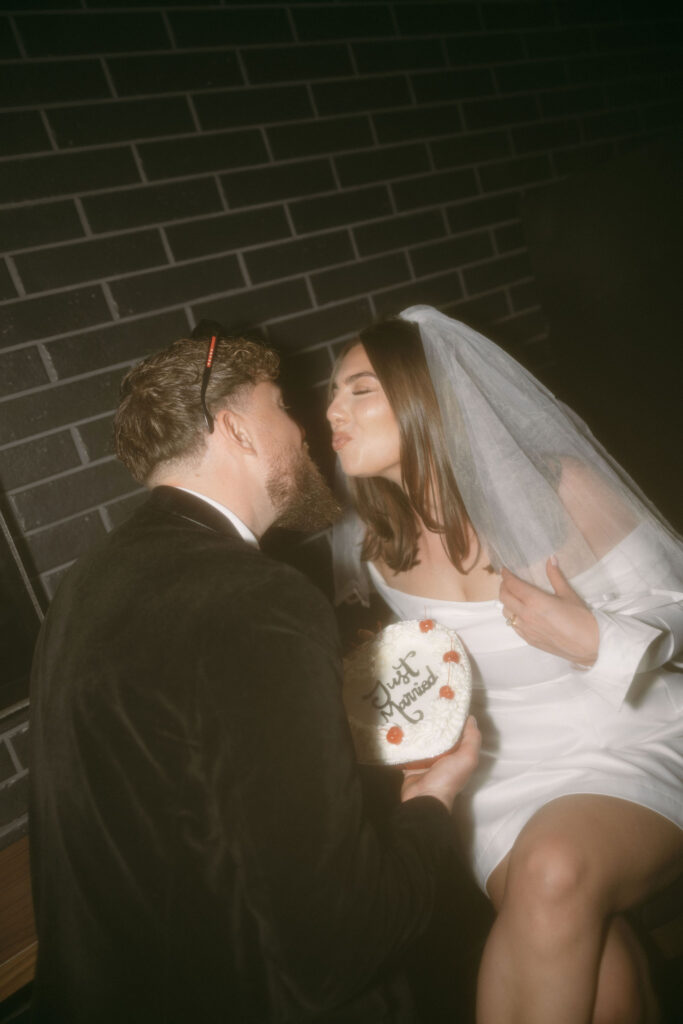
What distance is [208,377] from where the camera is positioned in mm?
1441

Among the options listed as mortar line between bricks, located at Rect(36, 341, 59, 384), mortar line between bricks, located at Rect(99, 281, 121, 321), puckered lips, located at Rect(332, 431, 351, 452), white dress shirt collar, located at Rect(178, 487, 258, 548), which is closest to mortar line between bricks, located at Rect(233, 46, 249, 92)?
mortar line between bricks, located at Rect(99, 281, 121, 321)

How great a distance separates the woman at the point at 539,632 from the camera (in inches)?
47.3

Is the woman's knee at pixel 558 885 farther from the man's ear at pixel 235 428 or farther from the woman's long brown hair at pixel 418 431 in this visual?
the man's ear at pixel 235 428

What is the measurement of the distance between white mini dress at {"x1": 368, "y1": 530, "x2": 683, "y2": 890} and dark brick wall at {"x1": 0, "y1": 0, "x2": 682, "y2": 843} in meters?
1.12

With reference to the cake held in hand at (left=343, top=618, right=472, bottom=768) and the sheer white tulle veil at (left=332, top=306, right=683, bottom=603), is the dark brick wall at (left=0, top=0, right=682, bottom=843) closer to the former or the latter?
the sheer white tulle veil at (left=332, top=306, right=683, bottom=603)

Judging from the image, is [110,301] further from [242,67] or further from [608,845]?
[608,845]

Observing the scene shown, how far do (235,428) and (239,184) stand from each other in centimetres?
100

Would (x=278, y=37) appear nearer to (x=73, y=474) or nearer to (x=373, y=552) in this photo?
(x=73, y=474)

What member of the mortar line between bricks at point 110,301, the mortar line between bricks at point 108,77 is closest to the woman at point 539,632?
the mortar line between bricks at point 110,301

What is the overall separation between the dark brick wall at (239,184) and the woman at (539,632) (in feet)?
1.84

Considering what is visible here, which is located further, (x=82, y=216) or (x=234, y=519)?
(x=82, y=216)

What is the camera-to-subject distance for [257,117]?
1953 mm

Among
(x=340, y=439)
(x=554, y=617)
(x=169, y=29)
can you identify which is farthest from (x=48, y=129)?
(x=554, y=617)

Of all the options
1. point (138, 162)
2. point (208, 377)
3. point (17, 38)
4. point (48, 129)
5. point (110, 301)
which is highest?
point (17, 38)
